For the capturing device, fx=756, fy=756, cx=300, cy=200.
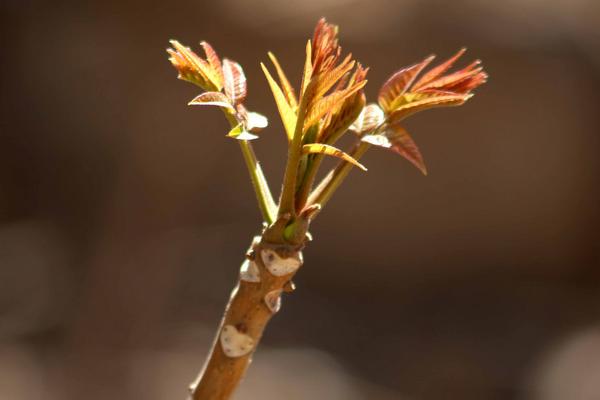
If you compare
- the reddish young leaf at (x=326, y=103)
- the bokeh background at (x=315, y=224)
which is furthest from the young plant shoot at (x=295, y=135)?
the bokeh background at (x=315, y=224)

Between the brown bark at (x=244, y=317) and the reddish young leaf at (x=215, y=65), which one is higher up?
the reddish young leaf at (x=215, y=65)

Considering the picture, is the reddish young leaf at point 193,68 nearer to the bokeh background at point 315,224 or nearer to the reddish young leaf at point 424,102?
the reddish young leaf at point 424,102

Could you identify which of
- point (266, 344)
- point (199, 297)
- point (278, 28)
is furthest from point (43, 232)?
point (278, 28)

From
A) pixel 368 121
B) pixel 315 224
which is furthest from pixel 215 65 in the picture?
pixel 315 224

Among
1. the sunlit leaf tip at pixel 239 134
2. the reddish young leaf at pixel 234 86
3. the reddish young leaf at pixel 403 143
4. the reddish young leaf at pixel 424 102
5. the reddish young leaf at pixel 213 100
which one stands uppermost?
the reddish young leaf at pixel 424 102

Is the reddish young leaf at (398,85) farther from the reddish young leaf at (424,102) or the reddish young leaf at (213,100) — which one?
the reddish young leaf at (213,100)

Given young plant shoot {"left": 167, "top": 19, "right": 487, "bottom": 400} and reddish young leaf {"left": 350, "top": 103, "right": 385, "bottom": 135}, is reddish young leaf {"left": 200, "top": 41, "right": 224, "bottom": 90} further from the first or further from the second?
reddish young leaf {"left": 350, "top": 103, "right": 385, "bottom": 135}

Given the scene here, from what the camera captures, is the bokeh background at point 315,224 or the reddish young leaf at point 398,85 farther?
the bokeh background at point 315,224
